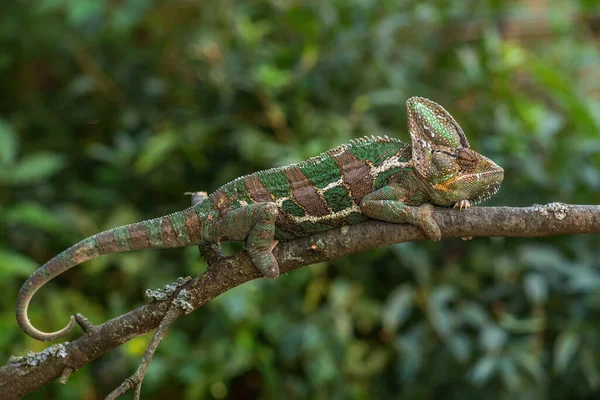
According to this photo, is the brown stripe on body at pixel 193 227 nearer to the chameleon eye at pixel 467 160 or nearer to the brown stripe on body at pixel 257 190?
the brown stripe on body at pixel 257 190

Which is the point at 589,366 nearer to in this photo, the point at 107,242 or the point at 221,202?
the point at 221,202

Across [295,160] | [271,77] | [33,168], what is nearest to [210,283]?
[295,160]

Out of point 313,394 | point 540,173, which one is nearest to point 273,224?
point 313,394

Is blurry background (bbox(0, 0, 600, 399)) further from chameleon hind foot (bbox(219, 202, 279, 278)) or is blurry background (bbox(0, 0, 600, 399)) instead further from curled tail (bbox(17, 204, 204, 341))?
chameleon hind foot (bbox(219, 202, 279, 278))

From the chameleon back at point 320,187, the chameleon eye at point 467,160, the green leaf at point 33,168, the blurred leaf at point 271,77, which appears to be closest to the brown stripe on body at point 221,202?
the chameleon back at point 320,187

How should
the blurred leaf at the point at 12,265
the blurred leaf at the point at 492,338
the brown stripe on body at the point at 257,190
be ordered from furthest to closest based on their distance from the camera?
the blurred leaf at the point at 492,338
the blurred leaf at the point at 12,265
the brown stripe on body at the point at 257,190

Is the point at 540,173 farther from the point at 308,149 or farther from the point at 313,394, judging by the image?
the point at 313,394

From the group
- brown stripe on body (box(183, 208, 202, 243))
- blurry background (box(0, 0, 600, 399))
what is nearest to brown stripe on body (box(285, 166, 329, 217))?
brown stripe on body (box(183, 208, 202, 243))
